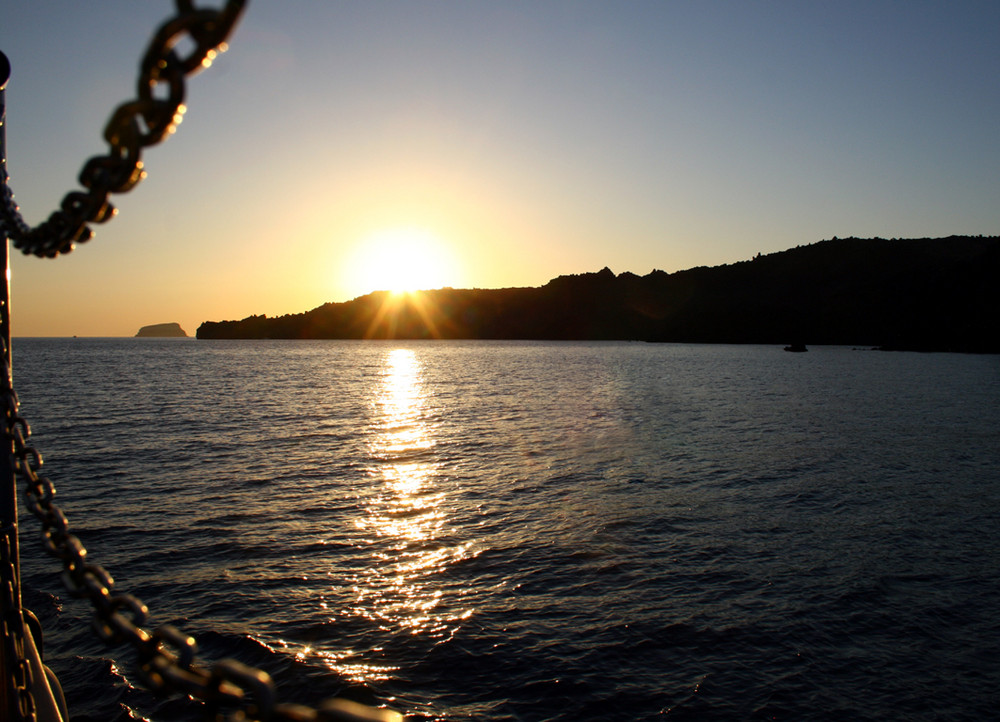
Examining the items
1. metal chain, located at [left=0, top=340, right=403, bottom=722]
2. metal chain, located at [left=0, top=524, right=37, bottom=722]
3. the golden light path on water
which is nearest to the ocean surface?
the golden light path on water

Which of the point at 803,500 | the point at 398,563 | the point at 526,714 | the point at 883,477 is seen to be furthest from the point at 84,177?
the point at 883,477

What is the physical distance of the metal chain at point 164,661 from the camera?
1.59 m

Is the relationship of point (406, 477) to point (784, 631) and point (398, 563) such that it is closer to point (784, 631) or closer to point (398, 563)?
point (398, 563)

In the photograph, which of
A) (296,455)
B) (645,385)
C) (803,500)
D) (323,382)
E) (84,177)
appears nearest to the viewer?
(84,177)

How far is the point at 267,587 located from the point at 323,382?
71.2 meters

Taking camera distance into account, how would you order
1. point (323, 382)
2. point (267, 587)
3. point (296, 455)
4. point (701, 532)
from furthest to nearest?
point (323, 382)
point (296, 455)
point (701, 532)
point (267, 587)

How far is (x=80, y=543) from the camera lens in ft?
7.57

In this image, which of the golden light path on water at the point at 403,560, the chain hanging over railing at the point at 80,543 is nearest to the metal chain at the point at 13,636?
the chain hanging over railing at the point at 80,543

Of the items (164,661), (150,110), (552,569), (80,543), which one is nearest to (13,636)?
(80,543)

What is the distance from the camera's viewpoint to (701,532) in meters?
19.7

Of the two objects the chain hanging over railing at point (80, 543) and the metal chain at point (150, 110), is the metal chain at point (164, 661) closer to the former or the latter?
the chain hanging over railing at point (80, 543)

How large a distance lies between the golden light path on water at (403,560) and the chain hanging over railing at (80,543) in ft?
34.5

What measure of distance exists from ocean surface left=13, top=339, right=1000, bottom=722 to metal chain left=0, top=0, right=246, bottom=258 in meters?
10.7

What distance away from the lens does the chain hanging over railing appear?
1.58m
